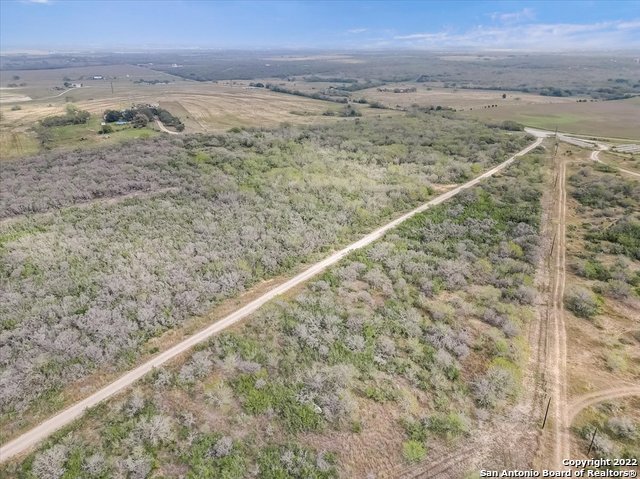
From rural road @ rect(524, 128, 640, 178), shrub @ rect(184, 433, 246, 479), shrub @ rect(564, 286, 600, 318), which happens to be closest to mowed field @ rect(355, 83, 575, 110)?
rural road @ rect(524, 128, 640, 178)

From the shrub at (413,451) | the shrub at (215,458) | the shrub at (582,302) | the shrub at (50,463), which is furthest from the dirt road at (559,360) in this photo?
the shrub at (50,463)

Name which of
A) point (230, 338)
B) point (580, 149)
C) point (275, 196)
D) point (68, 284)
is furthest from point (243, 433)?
point (580, 149)

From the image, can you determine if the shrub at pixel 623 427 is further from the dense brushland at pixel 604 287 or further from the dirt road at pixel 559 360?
the dirt road at pixel 559 360

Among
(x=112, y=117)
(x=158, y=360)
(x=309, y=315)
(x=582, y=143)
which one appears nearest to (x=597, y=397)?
(x=309, y=315)

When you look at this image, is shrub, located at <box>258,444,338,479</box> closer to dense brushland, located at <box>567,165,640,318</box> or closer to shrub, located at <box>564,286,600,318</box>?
shrub, located at <box>564,286,600,318</box>

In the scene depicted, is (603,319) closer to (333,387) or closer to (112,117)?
(333,387)

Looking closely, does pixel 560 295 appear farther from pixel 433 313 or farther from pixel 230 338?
pixel 230 338
